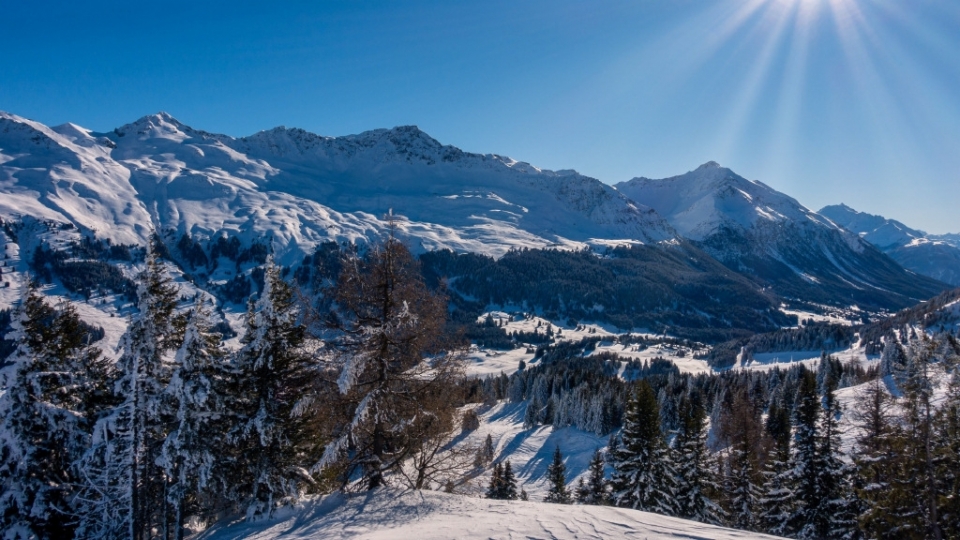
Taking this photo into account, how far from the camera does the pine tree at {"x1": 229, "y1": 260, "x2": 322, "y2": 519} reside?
16406 mm

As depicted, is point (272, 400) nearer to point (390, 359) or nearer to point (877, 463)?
point (390, 359)

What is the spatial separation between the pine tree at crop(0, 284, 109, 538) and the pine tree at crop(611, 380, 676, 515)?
1054 inches

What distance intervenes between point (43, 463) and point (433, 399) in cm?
1581

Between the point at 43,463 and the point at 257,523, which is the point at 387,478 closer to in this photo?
the point at 257,523

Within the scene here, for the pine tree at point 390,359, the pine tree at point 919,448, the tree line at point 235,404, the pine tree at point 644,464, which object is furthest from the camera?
the pine tree at point 644,464

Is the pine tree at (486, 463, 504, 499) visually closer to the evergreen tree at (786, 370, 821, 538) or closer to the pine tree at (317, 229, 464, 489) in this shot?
the evergreen tree at (786, 370, 821, 538)

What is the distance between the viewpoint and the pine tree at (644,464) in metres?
28.3

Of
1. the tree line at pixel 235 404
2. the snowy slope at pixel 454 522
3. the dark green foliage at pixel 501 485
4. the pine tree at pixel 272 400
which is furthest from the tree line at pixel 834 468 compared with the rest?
the pine tree at pixel 272 400

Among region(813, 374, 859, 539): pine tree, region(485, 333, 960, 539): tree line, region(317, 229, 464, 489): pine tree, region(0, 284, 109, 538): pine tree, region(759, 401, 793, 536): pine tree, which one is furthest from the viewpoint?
region(759, 401, 793, 536): pine tree

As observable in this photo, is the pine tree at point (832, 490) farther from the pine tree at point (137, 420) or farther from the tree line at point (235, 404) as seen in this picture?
the pine tree at point (137, 420)

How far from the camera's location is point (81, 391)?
62.5ft

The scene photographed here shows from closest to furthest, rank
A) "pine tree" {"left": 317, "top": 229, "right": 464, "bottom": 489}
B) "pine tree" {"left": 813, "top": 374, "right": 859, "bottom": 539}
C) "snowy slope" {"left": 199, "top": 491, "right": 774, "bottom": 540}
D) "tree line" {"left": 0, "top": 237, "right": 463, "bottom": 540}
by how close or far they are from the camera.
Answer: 1. "snowy slope" {"left": 199, "top": 491, "right": 774, "bottom": 540}
2. "pine tree" {"left": 317, "top": 229, "right": 464, "bottom": 489}
3. "tree line" {"left": 0, "top": 237, "right": 463, "bottom": 540}
4. "pine tree" {"left": 813, "top": 374, "right": 859, "bottom": 539}

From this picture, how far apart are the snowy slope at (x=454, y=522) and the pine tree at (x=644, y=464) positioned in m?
18.5

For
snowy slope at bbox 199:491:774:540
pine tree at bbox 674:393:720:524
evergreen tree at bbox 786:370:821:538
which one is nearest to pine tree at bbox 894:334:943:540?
evergreen tree at bbox 786:370:821:538
